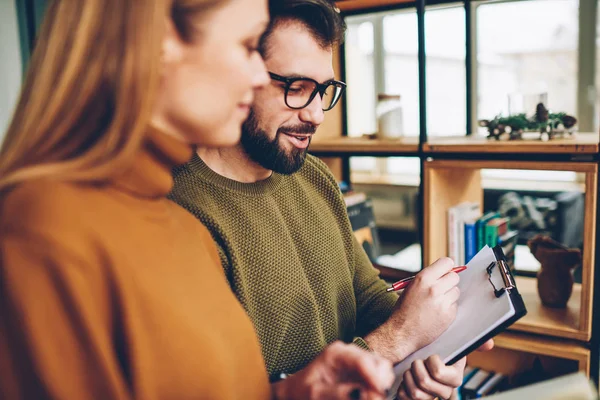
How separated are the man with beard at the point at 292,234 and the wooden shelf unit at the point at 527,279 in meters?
0.57

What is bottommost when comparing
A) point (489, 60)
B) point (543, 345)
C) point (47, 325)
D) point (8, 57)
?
point (543, 345)

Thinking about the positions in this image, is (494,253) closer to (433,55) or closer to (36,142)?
(36,142)

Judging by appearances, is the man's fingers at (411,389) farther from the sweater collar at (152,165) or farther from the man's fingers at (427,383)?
the sweater collar at (152,165)

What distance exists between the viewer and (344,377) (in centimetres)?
75

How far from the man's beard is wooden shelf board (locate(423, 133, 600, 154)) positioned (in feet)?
2.27

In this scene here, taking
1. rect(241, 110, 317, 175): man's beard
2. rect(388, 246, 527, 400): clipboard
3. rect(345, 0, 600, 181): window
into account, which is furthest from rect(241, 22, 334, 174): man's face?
rect(345, 0, 600, 181): window

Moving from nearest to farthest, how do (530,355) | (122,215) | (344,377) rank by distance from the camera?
(122,215)
(344,377)
(530,355)

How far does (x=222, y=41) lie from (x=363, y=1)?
55.6 inches

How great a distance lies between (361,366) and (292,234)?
606 millimetres

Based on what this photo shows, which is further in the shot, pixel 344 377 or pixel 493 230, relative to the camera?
pixel 493 230

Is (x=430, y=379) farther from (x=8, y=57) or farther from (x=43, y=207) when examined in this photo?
(x=8, y=57)

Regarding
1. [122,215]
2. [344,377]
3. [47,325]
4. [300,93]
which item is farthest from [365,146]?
[47,325]

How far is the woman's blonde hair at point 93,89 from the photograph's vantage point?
0.61 metres

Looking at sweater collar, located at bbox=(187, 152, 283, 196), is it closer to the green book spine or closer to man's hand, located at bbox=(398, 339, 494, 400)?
man's hand, located at bbox=(398, 339, 494, 400)
